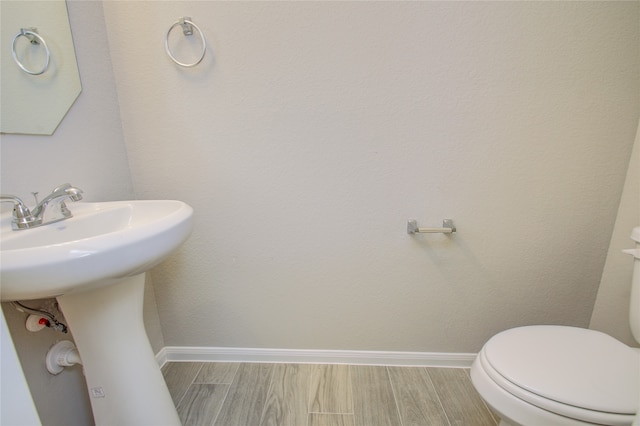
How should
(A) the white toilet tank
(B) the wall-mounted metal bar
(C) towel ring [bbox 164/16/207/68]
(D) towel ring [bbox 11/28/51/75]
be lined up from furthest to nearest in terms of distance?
(B) the wall-mounted metal bar < (C) towel ring [bbox 164/16/207/68] < (A) the white toilet tank < (D) towel ring [bbox 11/28/51/75]

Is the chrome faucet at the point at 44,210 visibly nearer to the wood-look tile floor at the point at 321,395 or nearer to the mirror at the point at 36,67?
the mirror at the point at 36,67

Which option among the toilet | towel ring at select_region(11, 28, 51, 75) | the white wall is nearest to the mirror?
towel ring at select_region(11, 28, 51, 75)

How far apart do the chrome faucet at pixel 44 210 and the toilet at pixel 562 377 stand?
128 cm

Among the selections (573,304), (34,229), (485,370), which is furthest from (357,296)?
(34,229)

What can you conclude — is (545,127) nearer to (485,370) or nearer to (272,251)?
(485,370)

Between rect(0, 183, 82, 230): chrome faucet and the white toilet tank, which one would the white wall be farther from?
rect(0, 183, 82, 230): chrome faucet

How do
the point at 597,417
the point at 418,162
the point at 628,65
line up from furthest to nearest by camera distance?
the point at 418,162 → the point at 628,65 → the point at 597,417

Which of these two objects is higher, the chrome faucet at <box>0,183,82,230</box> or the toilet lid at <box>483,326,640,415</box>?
the chrome faucet at <box>0,183,82,230</box>

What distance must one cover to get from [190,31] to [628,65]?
1.57 metres

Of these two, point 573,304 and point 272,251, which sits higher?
point 272,251

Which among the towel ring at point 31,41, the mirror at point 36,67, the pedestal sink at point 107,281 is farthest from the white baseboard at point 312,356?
the towel ring at point 31,41

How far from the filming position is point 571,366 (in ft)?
2.55

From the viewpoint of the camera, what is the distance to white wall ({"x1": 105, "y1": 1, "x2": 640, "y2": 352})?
1009 millimetres

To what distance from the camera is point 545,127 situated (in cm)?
105
